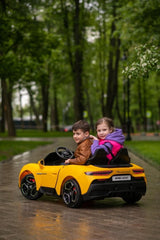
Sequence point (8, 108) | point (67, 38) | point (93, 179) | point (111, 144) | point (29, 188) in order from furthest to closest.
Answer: point (8, 108) < point (67, 38) < point (29, 188) < point (111, 144) < point (93, 179)

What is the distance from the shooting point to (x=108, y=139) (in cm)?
820

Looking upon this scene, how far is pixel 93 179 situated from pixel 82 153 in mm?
605

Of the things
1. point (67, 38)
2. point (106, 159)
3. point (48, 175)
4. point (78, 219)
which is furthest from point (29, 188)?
point (67, 38)

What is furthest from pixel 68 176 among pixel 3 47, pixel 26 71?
pixel 26 71

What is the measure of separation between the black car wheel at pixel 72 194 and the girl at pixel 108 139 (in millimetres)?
608

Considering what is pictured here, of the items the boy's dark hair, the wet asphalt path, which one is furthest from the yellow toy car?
the boy's dark hair

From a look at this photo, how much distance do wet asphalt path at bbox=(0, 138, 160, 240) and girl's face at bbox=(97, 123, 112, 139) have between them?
1.13 meters

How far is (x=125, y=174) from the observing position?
8.11 m

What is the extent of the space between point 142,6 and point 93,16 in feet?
51.4

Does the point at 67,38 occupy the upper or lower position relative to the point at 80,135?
upper

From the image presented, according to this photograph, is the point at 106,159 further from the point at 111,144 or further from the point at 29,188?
the point at 29,188

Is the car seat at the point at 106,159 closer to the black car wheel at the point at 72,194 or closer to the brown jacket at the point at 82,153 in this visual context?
the brown jacket at the point at 82,153

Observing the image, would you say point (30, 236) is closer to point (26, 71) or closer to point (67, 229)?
point (67, 229)

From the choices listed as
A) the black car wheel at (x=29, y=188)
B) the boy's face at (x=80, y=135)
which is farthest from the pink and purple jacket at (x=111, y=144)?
the black car wheel at (x=29, y=188)
